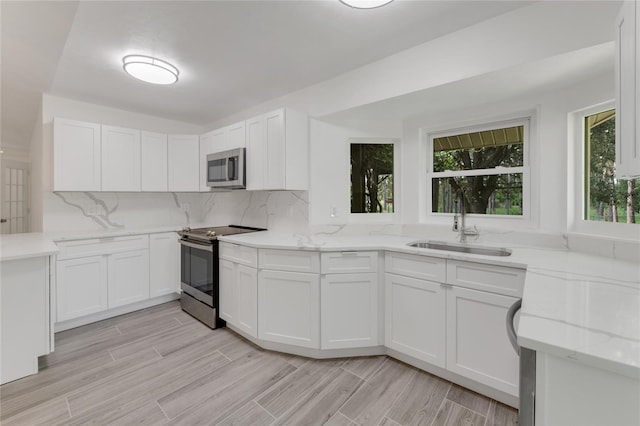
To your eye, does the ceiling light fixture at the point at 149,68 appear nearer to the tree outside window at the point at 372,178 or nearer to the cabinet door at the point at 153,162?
the cabinet door at the point at 153,162

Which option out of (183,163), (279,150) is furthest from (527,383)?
(183,163)

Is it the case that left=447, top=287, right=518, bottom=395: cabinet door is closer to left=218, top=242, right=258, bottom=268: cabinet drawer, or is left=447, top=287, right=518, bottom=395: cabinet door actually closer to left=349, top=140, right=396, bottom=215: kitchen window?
left=349, top=140, right=396, bottom=215: kitchen window

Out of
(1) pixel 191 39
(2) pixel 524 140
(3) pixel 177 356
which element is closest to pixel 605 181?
(2) pixel 524 140

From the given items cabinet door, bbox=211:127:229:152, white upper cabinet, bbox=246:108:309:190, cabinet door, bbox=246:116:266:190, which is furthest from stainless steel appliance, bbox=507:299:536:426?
cabinet door, bbox=211:127:229:152

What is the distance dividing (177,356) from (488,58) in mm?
3148

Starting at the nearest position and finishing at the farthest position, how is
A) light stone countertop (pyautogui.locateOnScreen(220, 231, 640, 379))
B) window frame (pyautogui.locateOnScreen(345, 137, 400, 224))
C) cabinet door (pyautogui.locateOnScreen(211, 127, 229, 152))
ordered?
1. light stone countertop (pyautogui.locateOnScreen(220, 231, 640, 379))
2. window frame (pyautogui.locateOnScreen(345, 137, 400, 224))
3. cabinet door (pyautogui.locateOnScreen(211, 127, 229, 152))

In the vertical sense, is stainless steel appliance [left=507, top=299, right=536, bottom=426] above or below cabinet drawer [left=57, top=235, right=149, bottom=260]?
below

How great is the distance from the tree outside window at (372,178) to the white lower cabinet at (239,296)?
50.2 inches

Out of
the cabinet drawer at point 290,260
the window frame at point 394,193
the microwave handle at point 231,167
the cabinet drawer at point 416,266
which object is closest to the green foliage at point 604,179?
the cabinet drawer at point 416,266

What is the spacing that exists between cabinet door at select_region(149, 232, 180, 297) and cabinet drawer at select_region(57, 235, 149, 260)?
0.42 feet

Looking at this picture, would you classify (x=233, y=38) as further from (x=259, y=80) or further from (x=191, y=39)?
(x=259, y=80)

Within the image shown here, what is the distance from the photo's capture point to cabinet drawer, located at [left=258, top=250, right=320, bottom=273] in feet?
7.33

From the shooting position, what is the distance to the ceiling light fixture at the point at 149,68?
86.2 inches

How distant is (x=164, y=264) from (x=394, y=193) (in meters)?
2.83
